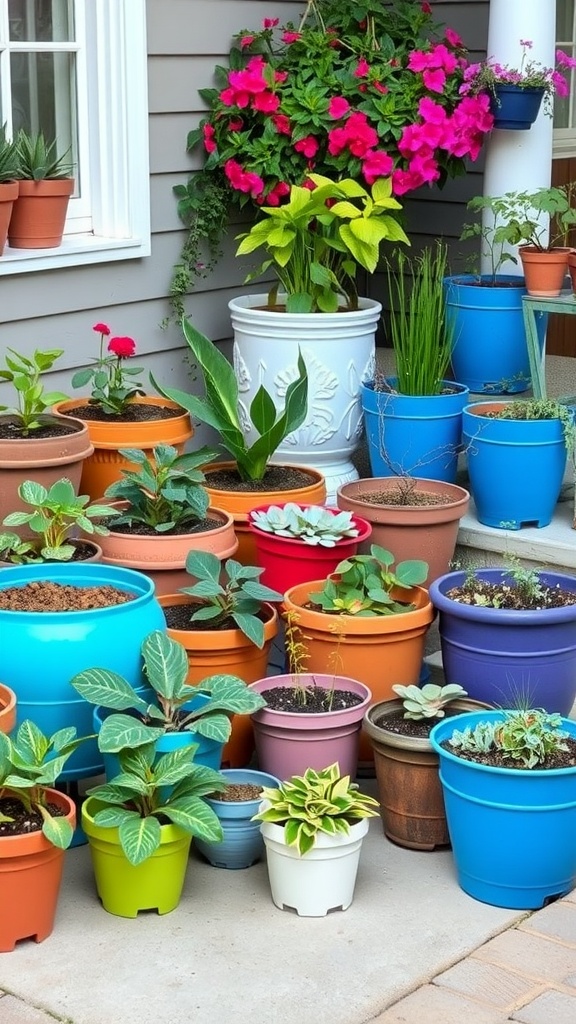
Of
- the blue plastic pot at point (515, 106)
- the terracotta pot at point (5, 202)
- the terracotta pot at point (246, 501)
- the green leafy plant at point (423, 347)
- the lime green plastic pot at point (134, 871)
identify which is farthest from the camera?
the blue plastic pot at point (515, 106)

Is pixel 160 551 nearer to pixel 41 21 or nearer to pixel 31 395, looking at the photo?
pixel 31 395

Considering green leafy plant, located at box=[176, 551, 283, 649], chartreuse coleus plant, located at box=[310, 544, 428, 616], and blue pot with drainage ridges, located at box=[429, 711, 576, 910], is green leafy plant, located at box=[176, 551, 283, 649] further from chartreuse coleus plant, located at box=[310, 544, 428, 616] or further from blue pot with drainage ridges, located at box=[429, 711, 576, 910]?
blue pot with drainage ridges, located at box=[429, 711, 576, 910]

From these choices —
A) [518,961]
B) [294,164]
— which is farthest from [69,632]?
[294,164]

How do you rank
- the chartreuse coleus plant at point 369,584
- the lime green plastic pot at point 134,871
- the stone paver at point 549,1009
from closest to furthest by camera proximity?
1. the stone paver at point 549,1009
2. the lime green plastic pot at point 134,871
3. the chartreuse coleus plant at point 369,584

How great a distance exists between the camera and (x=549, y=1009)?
96.7 inches

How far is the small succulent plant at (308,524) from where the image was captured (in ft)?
11.6

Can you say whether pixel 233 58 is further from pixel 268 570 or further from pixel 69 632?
pixel 69 632

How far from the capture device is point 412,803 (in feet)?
10.00

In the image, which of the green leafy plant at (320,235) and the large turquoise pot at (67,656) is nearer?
the large turquoise pot at (67,656)

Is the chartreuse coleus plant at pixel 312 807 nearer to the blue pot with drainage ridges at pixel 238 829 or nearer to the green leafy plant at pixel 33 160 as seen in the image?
the blue pot with drainage ridges at pixel 238 829

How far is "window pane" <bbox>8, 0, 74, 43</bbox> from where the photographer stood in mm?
4156

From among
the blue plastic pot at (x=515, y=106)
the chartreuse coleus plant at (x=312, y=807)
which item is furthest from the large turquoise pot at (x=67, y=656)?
the blue plastic pot at (x=515, y=106)

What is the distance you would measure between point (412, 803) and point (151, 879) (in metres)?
0.61

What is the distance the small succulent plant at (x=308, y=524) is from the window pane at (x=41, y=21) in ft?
5.52
